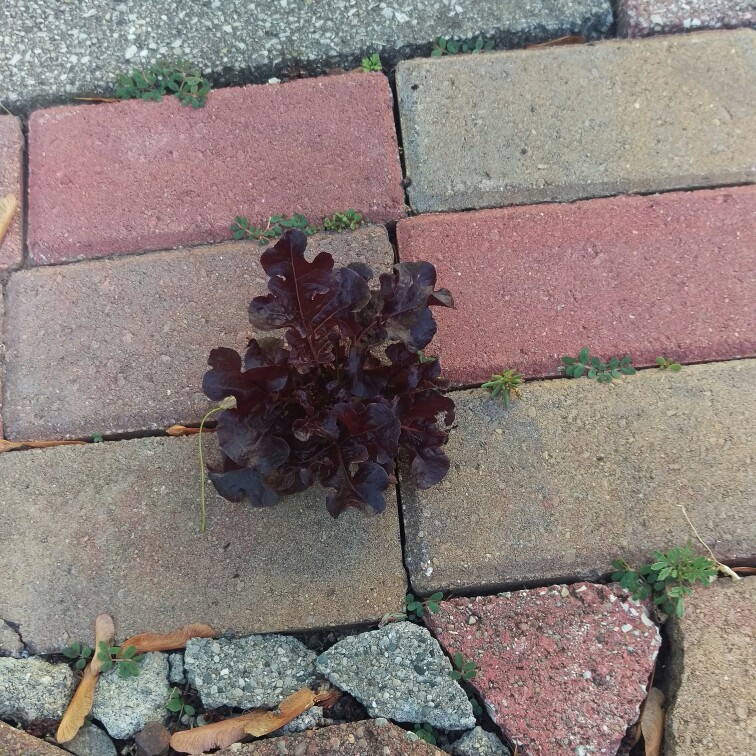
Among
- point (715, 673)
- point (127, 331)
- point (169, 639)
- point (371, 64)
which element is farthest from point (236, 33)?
point (715, 673)

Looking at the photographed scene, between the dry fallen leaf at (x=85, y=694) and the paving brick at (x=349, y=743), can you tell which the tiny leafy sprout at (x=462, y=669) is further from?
the dry fallen leaf at (x=85, y=694)

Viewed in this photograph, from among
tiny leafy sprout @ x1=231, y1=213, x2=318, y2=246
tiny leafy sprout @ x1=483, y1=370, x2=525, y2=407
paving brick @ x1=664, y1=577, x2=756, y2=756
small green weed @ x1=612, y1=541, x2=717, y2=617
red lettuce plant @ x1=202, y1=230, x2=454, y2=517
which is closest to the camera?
red lettuce plant @ x1=202, y1=230, x2=454, y2=517

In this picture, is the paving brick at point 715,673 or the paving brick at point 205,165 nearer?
the paving brick at point 715,673

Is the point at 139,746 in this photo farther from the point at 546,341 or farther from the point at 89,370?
the point at 546,341

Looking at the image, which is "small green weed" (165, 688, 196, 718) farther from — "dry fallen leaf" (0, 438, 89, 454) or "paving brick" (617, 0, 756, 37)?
"paving brick" (617, 0, 756, 37)

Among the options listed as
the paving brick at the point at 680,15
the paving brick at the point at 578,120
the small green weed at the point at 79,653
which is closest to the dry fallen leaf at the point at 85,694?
the small green weed at the point at 79,653

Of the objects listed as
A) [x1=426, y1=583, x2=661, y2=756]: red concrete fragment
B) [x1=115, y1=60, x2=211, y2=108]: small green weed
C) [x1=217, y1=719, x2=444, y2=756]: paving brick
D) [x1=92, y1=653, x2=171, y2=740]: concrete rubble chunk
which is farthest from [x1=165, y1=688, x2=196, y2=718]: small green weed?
[x1=115, y1=60, x2=211, y2=108]: small green weed
